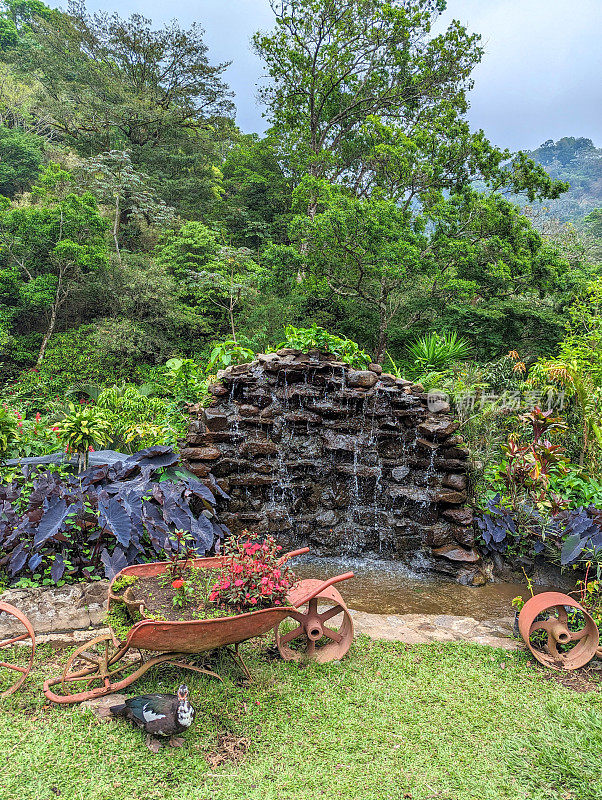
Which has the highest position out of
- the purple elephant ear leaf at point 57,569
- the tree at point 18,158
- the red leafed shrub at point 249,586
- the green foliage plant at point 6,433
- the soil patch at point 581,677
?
the tree at point 18,158

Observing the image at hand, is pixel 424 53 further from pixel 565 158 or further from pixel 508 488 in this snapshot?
pixel 565 158

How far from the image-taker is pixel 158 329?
9258 millimetres

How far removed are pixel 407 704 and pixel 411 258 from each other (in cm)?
671

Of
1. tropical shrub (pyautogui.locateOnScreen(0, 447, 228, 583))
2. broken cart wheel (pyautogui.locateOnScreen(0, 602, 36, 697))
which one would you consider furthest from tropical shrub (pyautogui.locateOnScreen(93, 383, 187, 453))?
broken cart wheel (pyautogui.locateOnScreen(0, 602, 36, 697))

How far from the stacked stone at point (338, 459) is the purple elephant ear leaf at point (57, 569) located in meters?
1.74

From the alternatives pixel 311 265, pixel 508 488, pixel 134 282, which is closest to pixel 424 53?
pixel 311 265

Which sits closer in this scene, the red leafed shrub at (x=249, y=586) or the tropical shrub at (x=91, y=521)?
the red leafed shrub at (x=249, y=586)

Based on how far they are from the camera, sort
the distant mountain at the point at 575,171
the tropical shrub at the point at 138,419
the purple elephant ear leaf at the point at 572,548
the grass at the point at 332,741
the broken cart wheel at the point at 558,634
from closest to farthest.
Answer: the grass at the point at 332,741 → the broken cart wheel at the point at 558,634 → the purple elephant ear leaf at the point at 572,548 → the tropical shrub at the point at 138,419 → the distant mountain at the point at 575,171

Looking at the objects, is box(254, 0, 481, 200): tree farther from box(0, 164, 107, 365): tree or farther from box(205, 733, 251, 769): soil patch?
box(205, 733, 251, 769): soil patch

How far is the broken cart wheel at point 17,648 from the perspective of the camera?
2.32 meters

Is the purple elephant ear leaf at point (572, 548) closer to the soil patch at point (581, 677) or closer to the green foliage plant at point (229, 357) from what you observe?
the soil patch at point (581, 677)

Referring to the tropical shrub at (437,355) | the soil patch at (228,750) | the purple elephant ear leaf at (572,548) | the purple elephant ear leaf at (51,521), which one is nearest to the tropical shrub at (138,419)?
the purple elephant ear leaf at (51,521)

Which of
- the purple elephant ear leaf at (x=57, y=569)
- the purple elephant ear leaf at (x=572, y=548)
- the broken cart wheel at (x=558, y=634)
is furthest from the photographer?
the purple elephant ear leaf at (x=572, y=548)

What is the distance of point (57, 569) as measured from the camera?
3.08m
